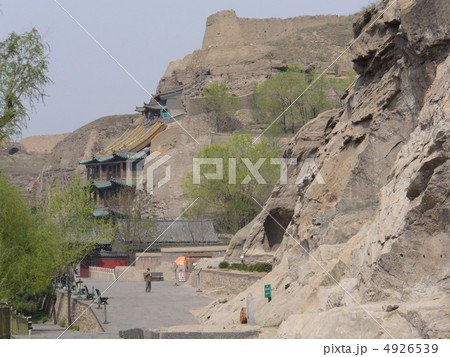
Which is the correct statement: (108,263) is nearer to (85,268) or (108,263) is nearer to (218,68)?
(85,268)

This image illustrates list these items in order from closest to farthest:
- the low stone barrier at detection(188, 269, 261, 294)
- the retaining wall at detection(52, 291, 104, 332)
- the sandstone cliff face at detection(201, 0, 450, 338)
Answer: the sandstone cliff face at detection(201, 0, 450, 338) → the retaining wall at detection(52, 291, 104, 332) → the low stone barrier at detection(188, 269, 261, 294)

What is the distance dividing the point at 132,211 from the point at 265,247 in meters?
24.7

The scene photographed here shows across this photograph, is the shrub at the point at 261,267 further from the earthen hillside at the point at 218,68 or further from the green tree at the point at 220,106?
the green tree at the point at 220,106

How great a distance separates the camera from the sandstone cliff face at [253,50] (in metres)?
80.1

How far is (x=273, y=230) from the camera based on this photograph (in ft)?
93.1

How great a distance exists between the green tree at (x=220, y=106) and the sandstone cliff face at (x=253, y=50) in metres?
3.46

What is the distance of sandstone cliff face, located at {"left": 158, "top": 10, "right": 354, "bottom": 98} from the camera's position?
80062 millimetres

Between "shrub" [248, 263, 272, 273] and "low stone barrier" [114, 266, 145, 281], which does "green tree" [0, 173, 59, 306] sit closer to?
"shrub" [248, 263, 272, 273]

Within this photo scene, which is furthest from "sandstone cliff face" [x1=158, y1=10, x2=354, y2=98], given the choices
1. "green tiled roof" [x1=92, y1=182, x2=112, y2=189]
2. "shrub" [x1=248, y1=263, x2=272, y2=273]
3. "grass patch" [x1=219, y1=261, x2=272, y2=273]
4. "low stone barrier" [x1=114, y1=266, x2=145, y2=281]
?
"shrub" [x1=248, y1=263, x2=272, y2=273]

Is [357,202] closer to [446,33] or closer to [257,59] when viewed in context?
[446,33]

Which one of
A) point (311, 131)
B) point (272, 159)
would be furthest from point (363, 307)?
point (272, 159)

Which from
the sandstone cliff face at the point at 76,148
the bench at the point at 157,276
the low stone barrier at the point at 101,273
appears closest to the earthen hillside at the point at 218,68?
the sandstone cliff face at the point at 76,148

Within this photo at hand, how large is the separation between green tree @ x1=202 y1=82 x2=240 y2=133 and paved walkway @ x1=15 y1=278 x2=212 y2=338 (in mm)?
43522

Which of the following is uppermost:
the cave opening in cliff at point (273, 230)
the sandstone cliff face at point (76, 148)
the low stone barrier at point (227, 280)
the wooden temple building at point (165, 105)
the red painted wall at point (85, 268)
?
the wooden temple building at point (165, 105)
